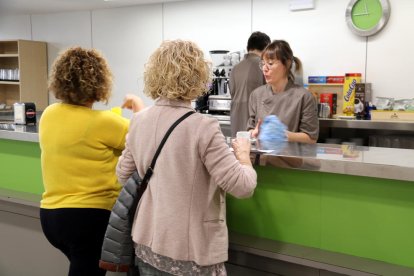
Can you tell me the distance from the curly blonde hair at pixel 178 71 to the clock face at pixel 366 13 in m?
3.30

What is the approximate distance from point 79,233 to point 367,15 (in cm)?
356

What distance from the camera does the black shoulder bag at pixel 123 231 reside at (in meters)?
1.50

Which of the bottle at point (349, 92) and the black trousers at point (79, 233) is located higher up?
the bottle at point (349, 92)

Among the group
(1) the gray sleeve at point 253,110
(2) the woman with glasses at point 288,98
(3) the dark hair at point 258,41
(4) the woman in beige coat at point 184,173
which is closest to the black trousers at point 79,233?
(4) the woman in beige coat at point 184,173

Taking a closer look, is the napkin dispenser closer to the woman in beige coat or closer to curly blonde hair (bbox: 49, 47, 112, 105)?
curly blonde hair (bbox: 49, 47, 112, 105)

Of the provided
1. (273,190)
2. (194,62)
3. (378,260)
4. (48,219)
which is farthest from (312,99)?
(48,219)

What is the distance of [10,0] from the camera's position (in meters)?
5.85

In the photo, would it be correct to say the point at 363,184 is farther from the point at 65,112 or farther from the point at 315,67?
the point at 315,67

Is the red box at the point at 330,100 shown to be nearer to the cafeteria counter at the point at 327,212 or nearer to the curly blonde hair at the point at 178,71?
the cafeteria counter at the point at 327,212

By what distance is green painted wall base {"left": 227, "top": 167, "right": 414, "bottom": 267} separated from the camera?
1549 mm

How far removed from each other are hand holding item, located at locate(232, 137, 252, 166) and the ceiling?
14.5 feet

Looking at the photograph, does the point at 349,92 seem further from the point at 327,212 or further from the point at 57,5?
the point at 57,5

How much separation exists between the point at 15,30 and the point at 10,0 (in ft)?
5.49

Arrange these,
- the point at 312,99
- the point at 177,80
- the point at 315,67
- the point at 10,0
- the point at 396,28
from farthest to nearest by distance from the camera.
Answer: the point at 10,0 → the point at 315,67 → the point at 396,28 → the point at 312,99 → the point at 177,80
